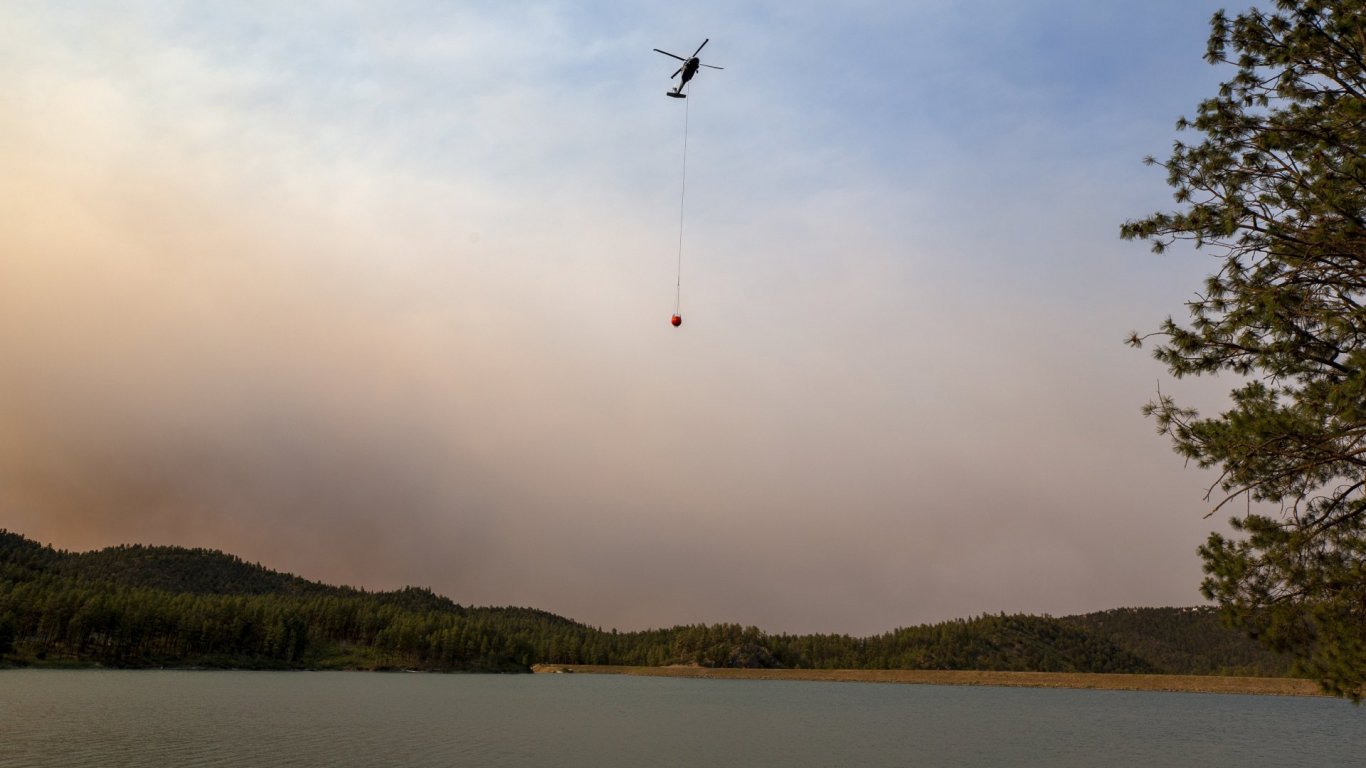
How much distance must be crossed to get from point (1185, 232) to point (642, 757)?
42307 millimetres

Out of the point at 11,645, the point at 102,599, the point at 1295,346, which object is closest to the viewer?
the point at 1295,346

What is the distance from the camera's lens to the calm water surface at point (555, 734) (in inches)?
1783

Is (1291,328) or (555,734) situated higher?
(1291,328)

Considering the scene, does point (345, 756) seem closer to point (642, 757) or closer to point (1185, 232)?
point (642, 757)

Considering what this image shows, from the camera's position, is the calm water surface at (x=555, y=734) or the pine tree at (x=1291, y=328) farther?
the calm water surface at (x=555, y=734)

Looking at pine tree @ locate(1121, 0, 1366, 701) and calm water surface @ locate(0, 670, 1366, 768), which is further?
calm water surface @ locate(0, 670, 1366, 768)

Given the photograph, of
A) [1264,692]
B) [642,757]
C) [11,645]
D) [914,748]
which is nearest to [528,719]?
[642,757]

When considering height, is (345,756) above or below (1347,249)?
below

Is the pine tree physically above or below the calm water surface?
above

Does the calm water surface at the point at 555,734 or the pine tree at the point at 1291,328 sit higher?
the pine tree at the point at 1291,328

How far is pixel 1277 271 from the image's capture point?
17375mm

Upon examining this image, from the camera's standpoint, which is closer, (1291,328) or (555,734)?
(1291,328)

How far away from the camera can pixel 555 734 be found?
61.9 metres

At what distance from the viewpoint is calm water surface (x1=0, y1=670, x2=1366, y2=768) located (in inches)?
1783
